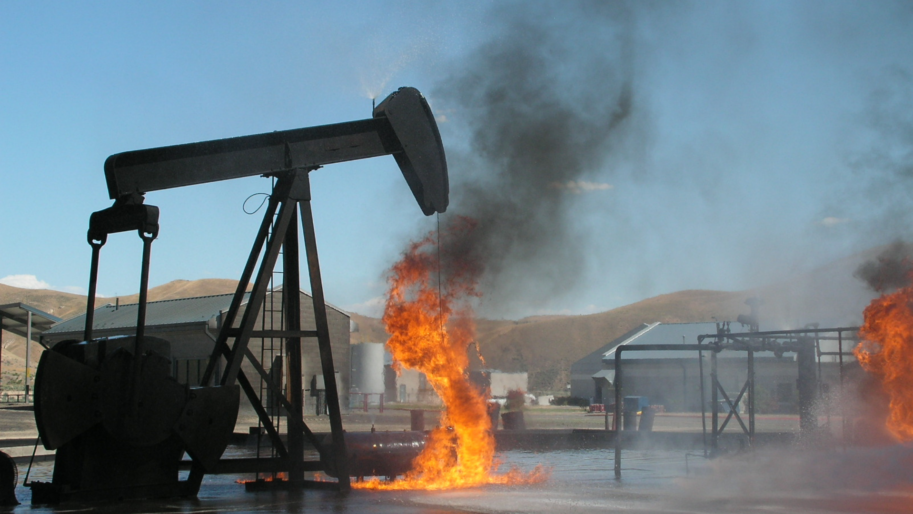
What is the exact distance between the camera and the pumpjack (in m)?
8.66

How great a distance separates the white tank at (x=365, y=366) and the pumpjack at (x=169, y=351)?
36857mm

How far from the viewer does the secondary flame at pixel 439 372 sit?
38.7ft

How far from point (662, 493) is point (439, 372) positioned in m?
3.84

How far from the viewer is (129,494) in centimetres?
912

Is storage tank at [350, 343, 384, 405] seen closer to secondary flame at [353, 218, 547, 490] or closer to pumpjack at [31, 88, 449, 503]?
secondary flame at [353, 218, 547, 490]

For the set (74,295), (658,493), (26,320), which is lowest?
(658,493)

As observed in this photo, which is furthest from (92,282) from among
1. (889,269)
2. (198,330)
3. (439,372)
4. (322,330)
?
(198,330)

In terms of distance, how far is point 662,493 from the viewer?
1020cm

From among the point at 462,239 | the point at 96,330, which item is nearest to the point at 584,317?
the point at 96,330

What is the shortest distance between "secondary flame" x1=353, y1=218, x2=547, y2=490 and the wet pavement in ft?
3.66

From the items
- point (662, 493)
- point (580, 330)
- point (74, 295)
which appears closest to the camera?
point (662, 493)

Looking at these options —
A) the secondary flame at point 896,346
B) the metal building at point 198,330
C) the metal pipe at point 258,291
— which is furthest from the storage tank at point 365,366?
the metal pipe at point 258,291

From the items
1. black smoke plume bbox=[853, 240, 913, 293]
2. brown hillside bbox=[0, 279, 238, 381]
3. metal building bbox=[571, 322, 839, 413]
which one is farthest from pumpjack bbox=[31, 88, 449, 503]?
brown hillside bbox=[0, 279, 238, 381]

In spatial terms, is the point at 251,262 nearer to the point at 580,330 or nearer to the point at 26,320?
the point at 26,320
